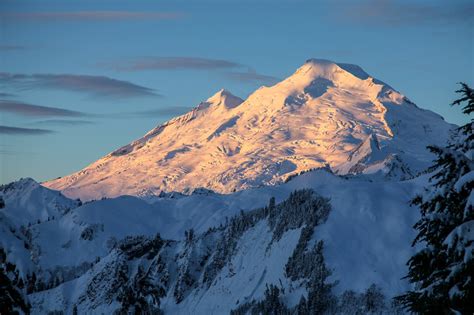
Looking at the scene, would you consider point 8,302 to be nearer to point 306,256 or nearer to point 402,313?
point 402,313

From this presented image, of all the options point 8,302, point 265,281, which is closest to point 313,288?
point 265,281

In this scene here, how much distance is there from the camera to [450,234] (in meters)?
37.4

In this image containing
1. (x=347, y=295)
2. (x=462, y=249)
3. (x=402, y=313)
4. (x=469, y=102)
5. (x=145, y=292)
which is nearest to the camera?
(x=462, y=249)

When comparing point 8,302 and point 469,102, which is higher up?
point 469,102

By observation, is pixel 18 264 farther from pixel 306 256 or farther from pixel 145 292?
pixel 306 256

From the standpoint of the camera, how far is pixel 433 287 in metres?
39.3

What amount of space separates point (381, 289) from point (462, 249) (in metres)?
137

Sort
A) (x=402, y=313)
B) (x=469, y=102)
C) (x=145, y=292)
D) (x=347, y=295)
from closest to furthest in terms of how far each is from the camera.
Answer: (x=469, y=102) → (x=145, y=292) → (x=402, y=313) → (x=347, y=295)

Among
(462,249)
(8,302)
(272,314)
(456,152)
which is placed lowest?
(272,314)

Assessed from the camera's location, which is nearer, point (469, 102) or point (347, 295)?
point (469, 102)

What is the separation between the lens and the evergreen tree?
37438 millimetres

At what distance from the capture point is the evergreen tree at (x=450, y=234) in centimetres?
3744

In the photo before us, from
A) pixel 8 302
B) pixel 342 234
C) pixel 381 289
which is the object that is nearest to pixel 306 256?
pixel 342 234

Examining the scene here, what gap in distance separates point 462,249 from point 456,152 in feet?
11.0
